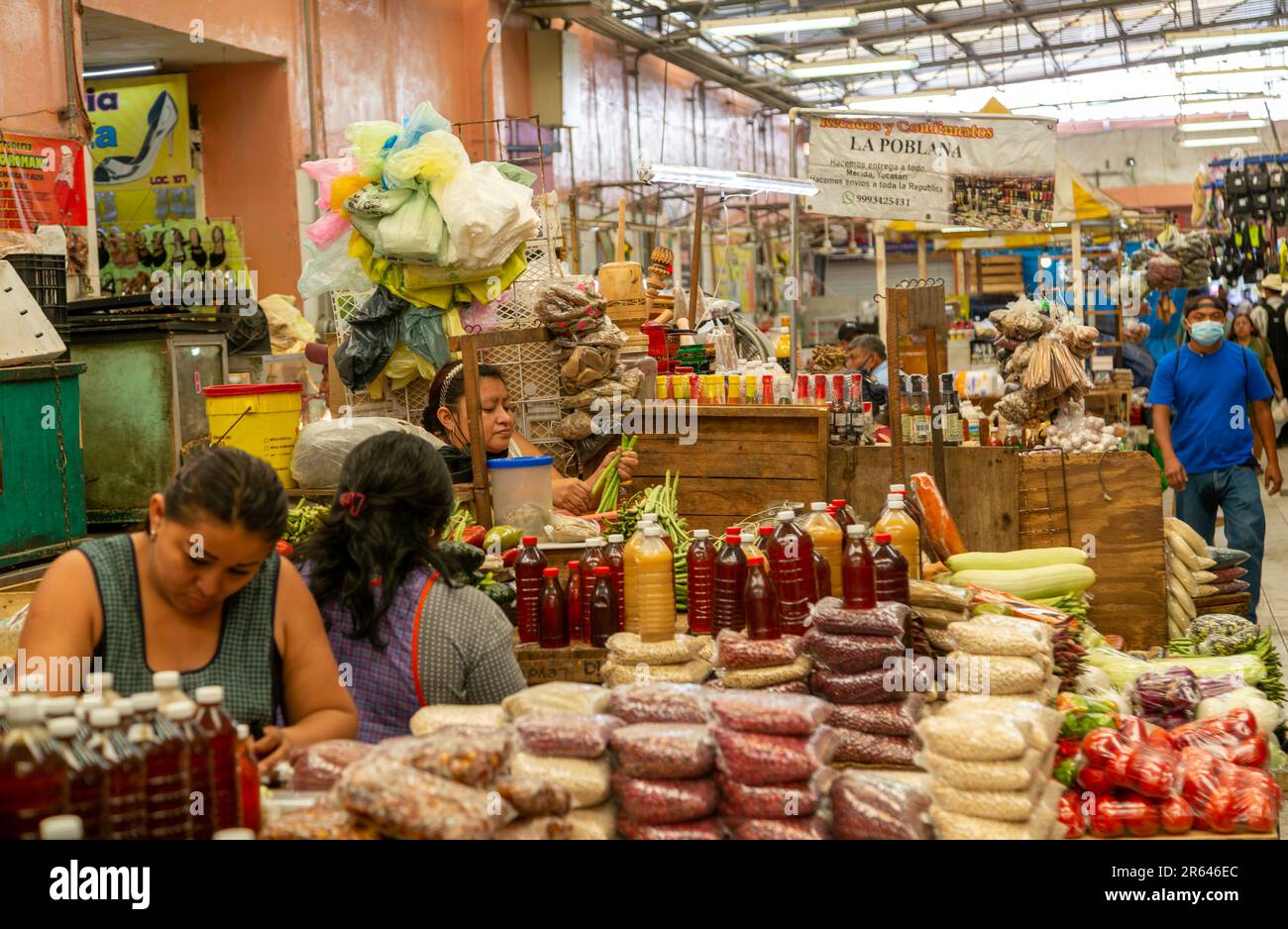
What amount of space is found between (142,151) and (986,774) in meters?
11.3

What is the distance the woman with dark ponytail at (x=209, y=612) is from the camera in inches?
104

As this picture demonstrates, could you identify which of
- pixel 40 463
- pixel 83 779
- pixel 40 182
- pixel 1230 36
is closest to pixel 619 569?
pixel 83 779

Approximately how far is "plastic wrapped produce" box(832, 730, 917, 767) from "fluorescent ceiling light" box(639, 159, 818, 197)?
4519mm

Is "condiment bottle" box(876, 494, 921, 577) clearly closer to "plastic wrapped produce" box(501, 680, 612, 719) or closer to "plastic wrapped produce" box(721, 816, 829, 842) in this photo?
"plastic wrapped produce" box(501, 680, 612, 719)

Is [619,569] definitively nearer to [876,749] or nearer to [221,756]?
[876,749]

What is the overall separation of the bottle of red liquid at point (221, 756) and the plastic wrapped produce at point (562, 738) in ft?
1.76

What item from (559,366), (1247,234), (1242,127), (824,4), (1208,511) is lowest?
(1208,511)

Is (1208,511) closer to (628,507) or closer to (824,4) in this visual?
(628,507)

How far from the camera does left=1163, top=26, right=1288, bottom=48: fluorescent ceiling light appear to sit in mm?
15953

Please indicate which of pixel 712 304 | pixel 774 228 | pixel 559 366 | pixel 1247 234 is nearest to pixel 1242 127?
pixel 1247 234

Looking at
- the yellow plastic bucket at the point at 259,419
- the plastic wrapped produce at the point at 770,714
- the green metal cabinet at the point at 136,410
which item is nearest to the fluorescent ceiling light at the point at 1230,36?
the green metal cabinet at the point at 136,410

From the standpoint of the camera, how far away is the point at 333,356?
639 centimetres

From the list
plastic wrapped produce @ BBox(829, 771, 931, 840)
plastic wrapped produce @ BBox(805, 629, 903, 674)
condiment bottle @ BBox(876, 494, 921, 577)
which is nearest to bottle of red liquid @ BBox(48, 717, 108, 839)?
plastic wrapped produce @ BBox(829, 771, 931, 840)
